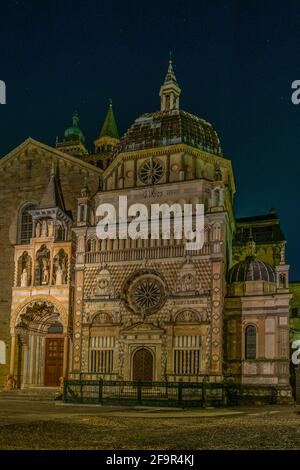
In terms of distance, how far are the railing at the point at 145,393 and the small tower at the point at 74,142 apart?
4000 cm

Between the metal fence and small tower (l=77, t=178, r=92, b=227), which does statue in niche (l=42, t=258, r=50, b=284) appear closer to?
small tower (l=77, t=178, r=92, b=227)

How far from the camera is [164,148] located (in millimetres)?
42031

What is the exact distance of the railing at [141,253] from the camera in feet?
126

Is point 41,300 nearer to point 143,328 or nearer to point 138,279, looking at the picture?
point 138,279

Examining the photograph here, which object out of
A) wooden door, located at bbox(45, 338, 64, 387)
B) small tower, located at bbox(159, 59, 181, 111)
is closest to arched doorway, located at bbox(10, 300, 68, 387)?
wooden door, located at bbox(45, 338, 64, 387)

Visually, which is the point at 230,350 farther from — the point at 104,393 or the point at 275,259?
the point at 275,259

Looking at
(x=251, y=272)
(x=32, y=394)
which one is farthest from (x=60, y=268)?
(x=251, y=272)

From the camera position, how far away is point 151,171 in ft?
138

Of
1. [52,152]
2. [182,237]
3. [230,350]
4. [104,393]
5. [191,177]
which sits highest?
[52,152]

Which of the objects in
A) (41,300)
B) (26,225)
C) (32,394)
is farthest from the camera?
(26,225)

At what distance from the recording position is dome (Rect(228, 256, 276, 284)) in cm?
3919

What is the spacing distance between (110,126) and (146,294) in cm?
3615

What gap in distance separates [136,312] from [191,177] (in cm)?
894
